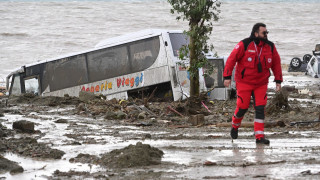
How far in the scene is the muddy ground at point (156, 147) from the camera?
6.31 m

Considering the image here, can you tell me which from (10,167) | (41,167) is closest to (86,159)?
(41,167)

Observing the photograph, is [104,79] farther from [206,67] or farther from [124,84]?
[206,67]

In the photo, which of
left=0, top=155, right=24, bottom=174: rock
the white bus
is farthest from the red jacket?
the white bus

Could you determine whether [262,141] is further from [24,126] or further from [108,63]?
[108,63]

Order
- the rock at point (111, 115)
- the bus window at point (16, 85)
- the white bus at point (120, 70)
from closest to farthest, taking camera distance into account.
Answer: the rock at point (111, 115) → the white bus at point (120, 70) → the bus window at point (16, 85)

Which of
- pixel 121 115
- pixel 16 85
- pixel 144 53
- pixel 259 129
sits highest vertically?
pixel 259 129

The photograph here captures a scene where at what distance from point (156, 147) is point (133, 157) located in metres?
1.53

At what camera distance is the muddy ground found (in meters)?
6.31

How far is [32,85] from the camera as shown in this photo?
23797 mm

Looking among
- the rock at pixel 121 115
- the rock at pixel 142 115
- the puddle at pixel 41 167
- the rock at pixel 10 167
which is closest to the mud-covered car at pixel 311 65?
the rock at pixel 142 115

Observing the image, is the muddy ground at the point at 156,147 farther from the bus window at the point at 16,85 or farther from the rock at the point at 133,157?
the bus window at the point at 16,85

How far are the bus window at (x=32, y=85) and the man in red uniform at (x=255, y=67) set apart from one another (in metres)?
16.1

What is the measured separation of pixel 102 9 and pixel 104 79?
6869 cm

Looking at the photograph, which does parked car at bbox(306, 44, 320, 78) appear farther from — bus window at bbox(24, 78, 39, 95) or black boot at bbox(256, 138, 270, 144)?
black boot at bbox(256, 138, 270, 144)
